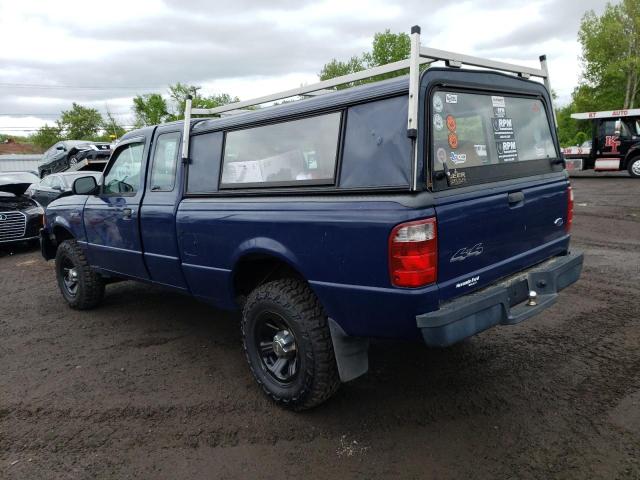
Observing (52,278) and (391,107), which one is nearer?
(391,107)

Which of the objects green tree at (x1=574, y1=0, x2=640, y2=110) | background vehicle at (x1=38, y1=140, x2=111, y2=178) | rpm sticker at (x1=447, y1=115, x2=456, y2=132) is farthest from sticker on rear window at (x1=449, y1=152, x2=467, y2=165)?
green tree at (x1=574, y1=0, x2=640, y2=110)

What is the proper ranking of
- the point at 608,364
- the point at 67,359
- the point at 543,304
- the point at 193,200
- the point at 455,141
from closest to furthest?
the point at 455,141, the point at 543,304, the point at 608,364, the point at 193,200, the point at 67,359

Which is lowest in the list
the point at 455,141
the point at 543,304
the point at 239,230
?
the point at 543,304

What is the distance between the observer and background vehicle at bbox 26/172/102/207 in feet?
36.9

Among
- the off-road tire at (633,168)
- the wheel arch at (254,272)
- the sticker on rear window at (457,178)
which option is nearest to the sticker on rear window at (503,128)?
the sticker on rear window at (457,178)

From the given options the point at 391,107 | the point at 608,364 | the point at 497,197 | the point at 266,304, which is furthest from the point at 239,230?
the point at 608,364

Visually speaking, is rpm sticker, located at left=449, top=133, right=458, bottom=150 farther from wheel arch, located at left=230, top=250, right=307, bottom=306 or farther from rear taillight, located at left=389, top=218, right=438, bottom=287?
wheel arch, located at left=230, top=250, right=307, bottom=306

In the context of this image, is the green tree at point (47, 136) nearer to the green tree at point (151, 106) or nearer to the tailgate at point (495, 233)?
the green tree at point (151, 106)

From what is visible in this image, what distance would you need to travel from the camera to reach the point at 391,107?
269 centimetres

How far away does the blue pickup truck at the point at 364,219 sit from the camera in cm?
260

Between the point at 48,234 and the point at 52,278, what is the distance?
77.2 inches

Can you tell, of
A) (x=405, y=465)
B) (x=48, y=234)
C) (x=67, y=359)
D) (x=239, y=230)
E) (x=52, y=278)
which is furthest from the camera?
(x=52, y=278)

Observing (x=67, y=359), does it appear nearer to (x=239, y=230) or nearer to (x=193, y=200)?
(x=193, y=200)

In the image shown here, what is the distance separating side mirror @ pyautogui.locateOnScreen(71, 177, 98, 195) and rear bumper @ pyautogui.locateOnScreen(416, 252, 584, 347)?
3775mm
